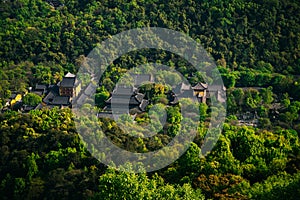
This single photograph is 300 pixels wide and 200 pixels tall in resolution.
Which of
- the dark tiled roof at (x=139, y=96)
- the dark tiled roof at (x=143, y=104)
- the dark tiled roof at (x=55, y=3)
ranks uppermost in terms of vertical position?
the dark tiled roof at (x=55, y=3)

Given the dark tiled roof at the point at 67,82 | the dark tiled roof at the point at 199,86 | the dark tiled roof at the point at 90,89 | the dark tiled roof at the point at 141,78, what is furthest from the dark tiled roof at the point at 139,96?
the dark tiled roof at the point at 67,82

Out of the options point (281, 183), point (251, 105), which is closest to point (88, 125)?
point (281, 183)

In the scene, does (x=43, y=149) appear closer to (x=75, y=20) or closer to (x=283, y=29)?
(x=75, y=20)

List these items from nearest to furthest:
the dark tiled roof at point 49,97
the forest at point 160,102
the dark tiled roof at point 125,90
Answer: the forest at point 160,102 → the dark tiled roof at point 125,90 → the dark tiled roof at point 49,97

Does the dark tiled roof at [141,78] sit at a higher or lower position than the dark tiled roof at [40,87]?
higher

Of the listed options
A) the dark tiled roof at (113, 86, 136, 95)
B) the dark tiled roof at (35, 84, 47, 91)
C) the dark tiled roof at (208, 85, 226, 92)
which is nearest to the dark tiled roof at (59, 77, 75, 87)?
the dark tiled roof at (35, 84, 47, 91)

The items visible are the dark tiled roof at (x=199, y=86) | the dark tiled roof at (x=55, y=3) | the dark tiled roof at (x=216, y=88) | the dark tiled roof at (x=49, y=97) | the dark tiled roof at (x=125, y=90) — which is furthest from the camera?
the dark tiled roof at (x=55, y=3)

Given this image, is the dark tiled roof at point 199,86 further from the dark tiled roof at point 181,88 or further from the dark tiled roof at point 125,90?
the dark tiled roof at point 125,90

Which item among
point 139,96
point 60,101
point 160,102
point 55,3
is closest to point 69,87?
point 60,101

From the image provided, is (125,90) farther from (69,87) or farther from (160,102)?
(69,87)
